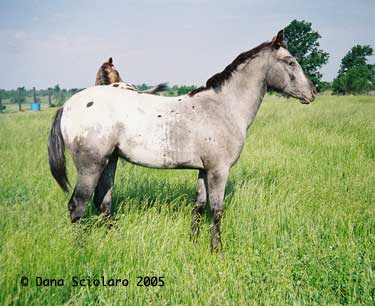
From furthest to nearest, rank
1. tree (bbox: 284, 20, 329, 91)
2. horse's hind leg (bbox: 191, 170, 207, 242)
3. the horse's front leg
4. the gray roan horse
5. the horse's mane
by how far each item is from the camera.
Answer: tree (bbox: 284, 20, 329, 91), horse's hind leg (bbox: 191, 170, 207, 242), the horse's mane, the horse's front leg, the gray roan horse

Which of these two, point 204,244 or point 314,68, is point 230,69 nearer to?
point 204,244

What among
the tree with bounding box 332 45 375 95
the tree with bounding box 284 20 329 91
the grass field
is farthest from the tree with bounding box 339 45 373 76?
the grass field

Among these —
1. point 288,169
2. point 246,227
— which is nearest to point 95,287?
point 246,227

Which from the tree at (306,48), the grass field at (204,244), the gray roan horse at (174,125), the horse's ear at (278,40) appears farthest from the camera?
the tree at (306,48)

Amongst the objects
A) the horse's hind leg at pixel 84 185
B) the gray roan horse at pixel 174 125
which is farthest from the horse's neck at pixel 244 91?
the horse's hind leg at pixel 84 185

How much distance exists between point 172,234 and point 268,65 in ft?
8.00

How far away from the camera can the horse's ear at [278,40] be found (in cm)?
349

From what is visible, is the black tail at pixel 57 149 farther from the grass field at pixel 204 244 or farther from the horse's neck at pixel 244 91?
the horse's neck at pixel 244 91

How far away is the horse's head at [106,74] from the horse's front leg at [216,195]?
317 centimetres

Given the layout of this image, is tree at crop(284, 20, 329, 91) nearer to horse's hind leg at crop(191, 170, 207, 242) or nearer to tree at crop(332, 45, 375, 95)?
tree at crop(332, 45, 375, 95)

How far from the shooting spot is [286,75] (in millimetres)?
3639

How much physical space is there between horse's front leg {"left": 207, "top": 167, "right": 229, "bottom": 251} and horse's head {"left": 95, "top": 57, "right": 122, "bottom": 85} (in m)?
3.17

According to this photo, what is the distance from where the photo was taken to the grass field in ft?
7.99

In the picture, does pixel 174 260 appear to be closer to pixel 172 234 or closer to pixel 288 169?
pixel 172 234
